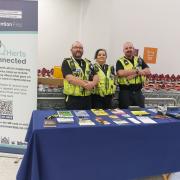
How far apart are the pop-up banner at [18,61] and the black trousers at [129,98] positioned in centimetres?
112

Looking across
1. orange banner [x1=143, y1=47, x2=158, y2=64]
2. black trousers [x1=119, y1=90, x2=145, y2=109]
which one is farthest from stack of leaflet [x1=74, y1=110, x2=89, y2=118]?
orange banner [x1=143, y1=47, x2=158, y2=64]

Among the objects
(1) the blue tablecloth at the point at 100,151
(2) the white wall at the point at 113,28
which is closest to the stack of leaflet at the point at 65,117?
(1) the blue tablecloth at the point at 100,151

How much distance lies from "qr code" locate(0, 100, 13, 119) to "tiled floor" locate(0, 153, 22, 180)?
496 millimetres

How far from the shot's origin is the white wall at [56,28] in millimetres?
4902

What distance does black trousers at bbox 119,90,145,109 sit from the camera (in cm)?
344

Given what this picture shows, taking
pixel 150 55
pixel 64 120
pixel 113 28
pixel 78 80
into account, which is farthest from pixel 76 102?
pixel 150 55

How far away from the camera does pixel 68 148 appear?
7.13 ft

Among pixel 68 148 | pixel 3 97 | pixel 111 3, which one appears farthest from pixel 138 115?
pixel 111 3

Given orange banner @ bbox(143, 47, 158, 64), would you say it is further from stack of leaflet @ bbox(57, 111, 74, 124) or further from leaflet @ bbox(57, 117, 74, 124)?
leaflet @ bbox(57, 117, 74, 124)

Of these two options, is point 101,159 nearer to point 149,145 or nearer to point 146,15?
point 149,145

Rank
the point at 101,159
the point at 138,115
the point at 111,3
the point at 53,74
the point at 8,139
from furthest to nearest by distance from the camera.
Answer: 1. the point at 111,3
2. the point at 53,74
3. the point at 8,139
4. the point at 138,115
5. the point at 101,159

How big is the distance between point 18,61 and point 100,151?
4.49 ft

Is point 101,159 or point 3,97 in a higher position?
point 3,97

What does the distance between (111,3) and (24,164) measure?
3.16 m
